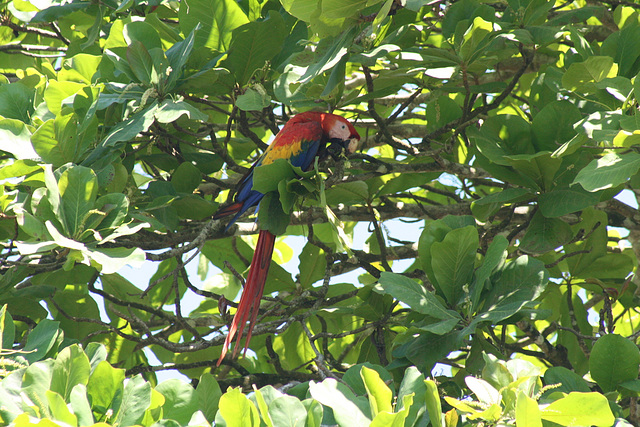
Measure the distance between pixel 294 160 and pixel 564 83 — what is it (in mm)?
1132

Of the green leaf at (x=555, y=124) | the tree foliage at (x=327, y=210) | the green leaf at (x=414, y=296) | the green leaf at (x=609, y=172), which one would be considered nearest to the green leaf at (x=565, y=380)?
the tree foliage at (x=327, y=210)

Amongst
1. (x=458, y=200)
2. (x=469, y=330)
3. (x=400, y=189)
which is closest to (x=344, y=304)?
(x=400, y=189)

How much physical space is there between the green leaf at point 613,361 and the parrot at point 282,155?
46.9 inches

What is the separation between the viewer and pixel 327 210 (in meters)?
1.93

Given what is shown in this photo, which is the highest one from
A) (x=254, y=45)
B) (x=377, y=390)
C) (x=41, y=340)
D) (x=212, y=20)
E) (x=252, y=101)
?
(x=212, y=20)

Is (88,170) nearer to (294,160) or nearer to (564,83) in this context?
(294,160)

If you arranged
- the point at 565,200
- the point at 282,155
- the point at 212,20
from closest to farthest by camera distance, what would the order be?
the point at 565,200
the point at 212,20
the point at 282,155

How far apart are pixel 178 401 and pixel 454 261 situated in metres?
0.97

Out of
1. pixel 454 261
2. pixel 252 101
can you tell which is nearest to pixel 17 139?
pixel 252 101

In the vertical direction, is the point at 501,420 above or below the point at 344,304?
below

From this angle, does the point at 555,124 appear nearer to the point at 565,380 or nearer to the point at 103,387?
the point at 565,380

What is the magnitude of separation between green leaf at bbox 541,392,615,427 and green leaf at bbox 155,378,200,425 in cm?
86

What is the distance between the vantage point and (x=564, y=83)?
2.11 meters

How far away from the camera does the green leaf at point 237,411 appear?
4.29 ft
